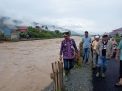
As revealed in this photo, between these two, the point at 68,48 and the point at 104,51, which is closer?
the point at 68,48

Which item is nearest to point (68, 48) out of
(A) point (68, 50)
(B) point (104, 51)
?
(A) point (68, 50)

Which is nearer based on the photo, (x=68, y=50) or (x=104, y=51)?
(x=68, y=50)

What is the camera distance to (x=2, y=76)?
60.6ft

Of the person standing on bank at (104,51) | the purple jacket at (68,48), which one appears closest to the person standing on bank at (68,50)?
the purple jacket at (68,48)

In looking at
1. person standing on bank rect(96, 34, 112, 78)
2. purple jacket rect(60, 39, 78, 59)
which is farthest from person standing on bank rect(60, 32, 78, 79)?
person standing on bank rect(96, 34, 112, 78)

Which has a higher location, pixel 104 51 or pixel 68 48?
pixel 68 48

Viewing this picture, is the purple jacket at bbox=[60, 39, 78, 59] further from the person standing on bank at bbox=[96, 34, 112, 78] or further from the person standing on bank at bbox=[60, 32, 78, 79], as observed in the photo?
the person standing on bank at bbox=[96, 34, 112, 78]

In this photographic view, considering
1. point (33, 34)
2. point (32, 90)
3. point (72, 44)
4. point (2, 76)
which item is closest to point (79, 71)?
point (32, 90)

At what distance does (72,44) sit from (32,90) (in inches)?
157

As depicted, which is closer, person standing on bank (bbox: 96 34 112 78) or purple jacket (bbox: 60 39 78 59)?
purple jacket (bbox: 60 39 78 59)

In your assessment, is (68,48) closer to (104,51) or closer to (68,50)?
(68,50)

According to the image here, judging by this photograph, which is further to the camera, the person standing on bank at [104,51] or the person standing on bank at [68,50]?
the person standing on bank at [104,51]

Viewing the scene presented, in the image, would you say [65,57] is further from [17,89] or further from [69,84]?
[17,89]

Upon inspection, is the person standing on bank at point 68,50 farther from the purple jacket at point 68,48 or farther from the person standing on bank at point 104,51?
the person standing on bank at point 104,51
